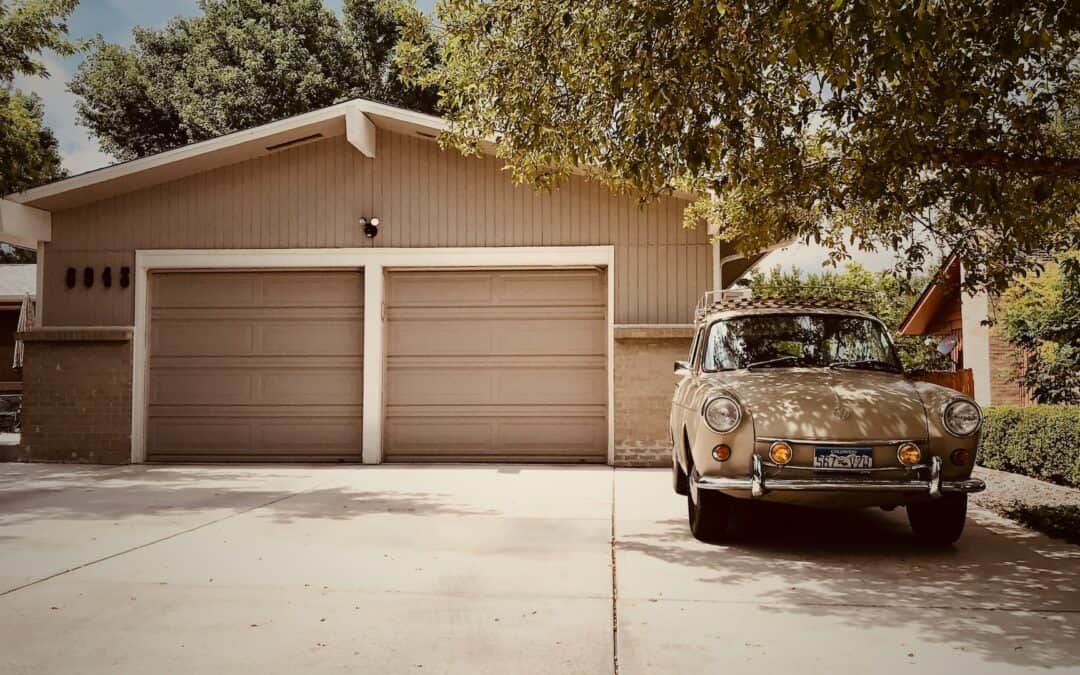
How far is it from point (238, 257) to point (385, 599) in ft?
28.5

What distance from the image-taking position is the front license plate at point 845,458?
563 centimetres

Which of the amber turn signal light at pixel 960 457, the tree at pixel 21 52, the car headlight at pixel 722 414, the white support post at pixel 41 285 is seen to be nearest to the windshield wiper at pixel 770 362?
the car headlight at pixel 722 414

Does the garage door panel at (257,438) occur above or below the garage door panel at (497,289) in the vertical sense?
below

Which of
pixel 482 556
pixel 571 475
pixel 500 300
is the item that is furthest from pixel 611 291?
pixel 482 556

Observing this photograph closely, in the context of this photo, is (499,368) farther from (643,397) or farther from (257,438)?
(257,438)

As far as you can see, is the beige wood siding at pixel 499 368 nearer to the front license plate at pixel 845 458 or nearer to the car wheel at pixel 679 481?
the car wheel at pixel 679 481

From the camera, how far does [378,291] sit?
12.2 m

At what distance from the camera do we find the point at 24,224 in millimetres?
12023

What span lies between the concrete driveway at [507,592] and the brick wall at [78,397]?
168 inches

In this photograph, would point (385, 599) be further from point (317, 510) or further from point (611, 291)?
point (611, 291)

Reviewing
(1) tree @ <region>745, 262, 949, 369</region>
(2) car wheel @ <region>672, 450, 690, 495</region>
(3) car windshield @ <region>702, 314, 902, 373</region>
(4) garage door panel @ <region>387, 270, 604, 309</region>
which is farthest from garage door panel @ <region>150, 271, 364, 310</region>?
(1) tree @ <region>745, 262, 949, 369</region>

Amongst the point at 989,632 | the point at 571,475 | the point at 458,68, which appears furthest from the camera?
the point at 571,475

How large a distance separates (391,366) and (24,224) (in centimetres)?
524

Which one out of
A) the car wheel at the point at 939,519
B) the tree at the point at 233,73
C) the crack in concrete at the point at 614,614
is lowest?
the crack in concrete at the point at 614,614
